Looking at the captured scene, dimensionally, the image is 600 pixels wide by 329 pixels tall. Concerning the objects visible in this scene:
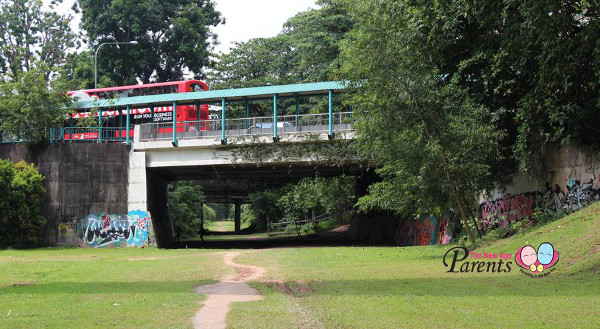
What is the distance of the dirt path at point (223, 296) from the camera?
11.1 meters

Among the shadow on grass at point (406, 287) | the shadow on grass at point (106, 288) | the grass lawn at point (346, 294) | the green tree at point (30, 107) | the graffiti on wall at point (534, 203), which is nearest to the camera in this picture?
the grass lawn at point (346, 294)

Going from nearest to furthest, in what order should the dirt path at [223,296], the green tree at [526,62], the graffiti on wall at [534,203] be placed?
1. the dirt path at [223,296]
2. the green tree at [526,62]
3. the graffiti on wall at [534,203]

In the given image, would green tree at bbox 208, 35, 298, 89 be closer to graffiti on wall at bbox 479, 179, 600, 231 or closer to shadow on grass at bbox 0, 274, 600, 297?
graffiti on wall at bbox 479, 179, 600, 231

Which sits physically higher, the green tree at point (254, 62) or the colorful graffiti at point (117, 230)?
the green tree at point (254, 62)

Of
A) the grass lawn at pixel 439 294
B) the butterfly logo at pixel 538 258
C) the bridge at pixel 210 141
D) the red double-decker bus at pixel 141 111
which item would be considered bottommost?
the grass lawn at pixel 439 294

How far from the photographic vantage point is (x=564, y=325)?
1001 centimetres

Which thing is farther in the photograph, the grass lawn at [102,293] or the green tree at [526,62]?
the green tree at [526,62]

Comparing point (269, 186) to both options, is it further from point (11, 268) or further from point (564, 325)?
point (564, 325)

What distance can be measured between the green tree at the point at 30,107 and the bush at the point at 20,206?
2485 mm

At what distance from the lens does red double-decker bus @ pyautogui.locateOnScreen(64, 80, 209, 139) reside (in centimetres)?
4291

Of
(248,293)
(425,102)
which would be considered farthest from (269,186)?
(248,293)

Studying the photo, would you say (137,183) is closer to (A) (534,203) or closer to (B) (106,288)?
(A) (534,203)

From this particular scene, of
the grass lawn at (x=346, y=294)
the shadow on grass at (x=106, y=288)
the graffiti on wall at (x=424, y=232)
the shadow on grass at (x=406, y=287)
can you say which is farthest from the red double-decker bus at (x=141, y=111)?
the shadow on grass at (x=406, y=287)

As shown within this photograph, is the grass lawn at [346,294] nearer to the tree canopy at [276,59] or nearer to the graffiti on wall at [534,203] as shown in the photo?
the graffiti on wall at [534,203]
